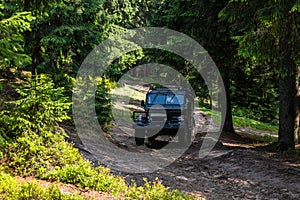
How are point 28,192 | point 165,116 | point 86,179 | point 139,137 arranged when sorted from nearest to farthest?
1. point 28,192
2. point 86,179
3. point 139,137
4. point 165,116

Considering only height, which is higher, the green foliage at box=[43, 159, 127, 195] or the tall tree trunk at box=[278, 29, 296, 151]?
the tall tree trunk at box=[278, 29, 296, 151]

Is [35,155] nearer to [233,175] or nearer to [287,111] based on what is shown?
[233,175]

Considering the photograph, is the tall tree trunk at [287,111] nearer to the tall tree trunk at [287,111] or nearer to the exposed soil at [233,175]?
the tall tree trunk at [287,111]

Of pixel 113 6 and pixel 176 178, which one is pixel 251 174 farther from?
pixel 113 6

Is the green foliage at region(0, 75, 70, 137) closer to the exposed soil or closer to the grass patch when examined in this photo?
the grass patch

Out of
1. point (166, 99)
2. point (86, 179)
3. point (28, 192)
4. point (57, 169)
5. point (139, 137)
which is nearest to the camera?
point (28, 192)

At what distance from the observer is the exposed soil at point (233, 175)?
760 cm

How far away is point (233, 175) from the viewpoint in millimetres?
9148

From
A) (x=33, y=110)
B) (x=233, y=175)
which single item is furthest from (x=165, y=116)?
(x=33, y=110)

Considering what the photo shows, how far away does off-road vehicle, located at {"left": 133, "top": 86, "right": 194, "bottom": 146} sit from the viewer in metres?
12.8

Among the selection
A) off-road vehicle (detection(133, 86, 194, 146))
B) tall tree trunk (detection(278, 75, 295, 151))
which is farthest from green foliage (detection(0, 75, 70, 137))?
tall tree trunk (detection(278, 75, 295, 151))

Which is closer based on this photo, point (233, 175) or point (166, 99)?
point (233, 175)

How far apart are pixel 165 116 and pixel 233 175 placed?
4.68m

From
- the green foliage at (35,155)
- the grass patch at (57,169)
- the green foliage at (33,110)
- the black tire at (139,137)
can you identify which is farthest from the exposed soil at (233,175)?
the green foliage at (33,110)
